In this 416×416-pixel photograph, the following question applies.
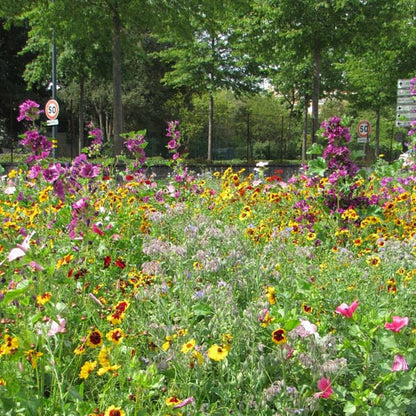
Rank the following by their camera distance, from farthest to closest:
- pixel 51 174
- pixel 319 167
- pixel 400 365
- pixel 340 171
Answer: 1. pixel 319 167
2. pixel 340 171
3. pixel 51 174
4. pixel 400 365

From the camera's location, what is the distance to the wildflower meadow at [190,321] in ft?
5.31

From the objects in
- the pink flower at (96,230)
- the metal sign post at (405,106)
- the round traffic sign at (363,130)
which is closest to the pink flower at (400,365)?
the pink flower at (96,230)

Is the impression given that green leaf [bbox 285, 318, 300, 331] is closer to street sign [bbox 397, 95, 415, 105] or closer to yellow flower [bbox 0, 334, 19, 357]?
yellow flower [bbox 0, 334, 19, 357]

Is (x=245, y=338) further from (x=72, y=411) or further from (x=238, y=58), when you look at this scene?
(x=238, y=58)

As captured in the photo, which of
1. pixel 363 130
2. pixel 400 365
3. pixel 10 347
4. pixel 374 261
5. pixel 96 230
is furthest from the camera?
pixel 363 130

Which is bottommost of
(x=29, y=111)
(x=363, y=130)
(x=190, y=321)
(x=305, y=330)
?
(x=190, y=321)

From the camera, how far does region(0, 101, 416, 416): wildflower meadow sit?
162cm

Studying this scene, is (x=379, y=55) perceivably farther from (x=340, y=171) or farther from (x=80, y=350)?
(x=80, y=350)

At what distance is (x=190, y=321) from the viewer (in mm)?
2100

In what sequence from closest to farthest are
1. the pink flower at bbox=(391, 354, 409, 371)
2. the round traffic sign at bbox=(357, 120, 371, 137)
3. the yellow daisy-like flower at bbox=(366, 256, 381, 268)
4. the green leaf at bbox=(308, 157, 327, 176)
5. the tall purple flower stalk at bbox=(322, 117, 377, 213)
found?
the pink flower at bbox=(391, 354, 409, 371) → the yellow daisy-like flower at bbox=(366, 256, 381, 268) → the tall purple flower stalk at bbox=(322, 117, 377, 213) → the green leaf at bbox=(308, 157, 327, 176) → the round traffic sign at bbox=(357, 120, 371, 137)

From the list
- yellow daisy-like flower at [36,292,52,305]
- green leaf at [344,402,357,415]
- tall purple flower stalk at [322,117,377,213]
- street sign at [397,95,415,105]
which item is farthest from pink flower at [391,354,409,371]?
street sign at [397,95,415,105]

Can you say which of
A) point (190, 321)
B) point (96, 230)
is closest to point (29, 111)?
point (96, 230)

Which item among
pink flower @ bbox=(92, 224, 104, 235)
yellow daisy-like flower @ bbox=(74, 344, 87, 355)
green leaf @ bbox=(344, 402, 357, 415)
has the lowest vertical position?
green leaf @ bbox=(344, 402, 357, 415)

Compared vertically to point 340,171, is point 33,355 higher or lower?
lower
